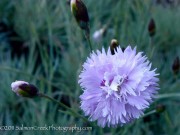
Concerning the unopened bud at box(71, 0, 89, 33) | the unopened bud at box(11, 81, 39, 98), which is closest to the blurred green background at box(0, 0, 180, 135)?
the unopened bud at box(11, 81, 39, 98)

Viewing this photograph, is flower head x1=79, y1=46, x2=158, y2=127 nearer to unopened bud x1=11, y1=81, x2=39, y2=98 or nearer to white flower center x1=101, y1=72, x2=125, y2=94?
white flower center x1=101, y1=72, x2=125, y2=94

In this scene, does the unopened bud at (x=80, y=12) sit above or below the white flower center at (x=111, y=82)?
above

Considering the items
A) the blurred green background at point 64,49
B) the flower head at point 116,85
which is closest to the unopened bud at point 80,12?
the flower head at point 116,85

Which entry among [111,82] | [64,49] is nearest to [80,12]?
[111,82]

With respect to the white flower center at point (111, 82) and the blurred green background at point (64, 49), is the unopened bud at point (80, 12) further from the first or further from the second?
the blurred green background at point (64, 49)

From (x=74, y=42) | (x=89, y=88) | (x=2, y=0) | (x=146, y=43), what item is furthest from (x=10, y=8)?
(x=89, y=88)
